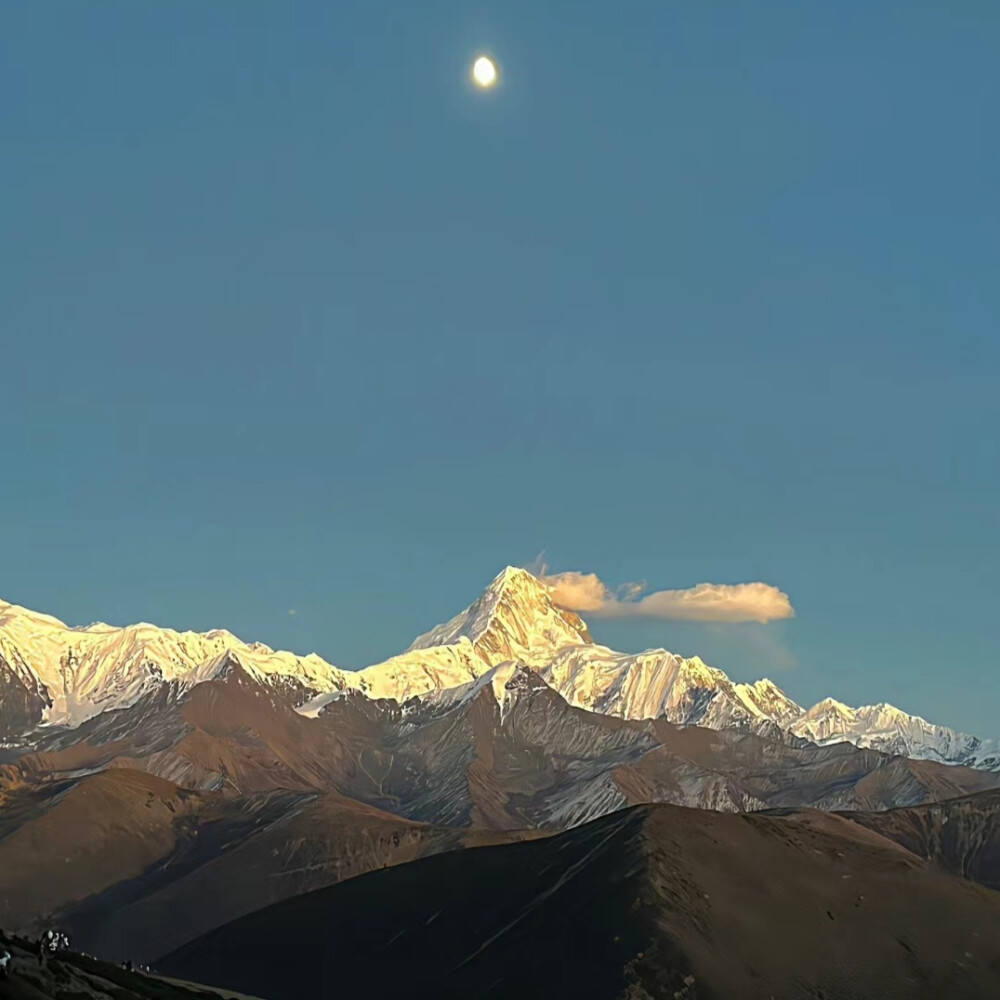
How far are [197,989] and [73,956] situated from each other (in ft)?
66.4

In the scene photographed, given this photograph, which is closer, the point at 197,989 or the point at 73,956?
the point at 73,956

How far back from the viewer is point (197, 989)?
18125 centimetres

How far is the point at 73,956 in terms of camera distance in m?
166
